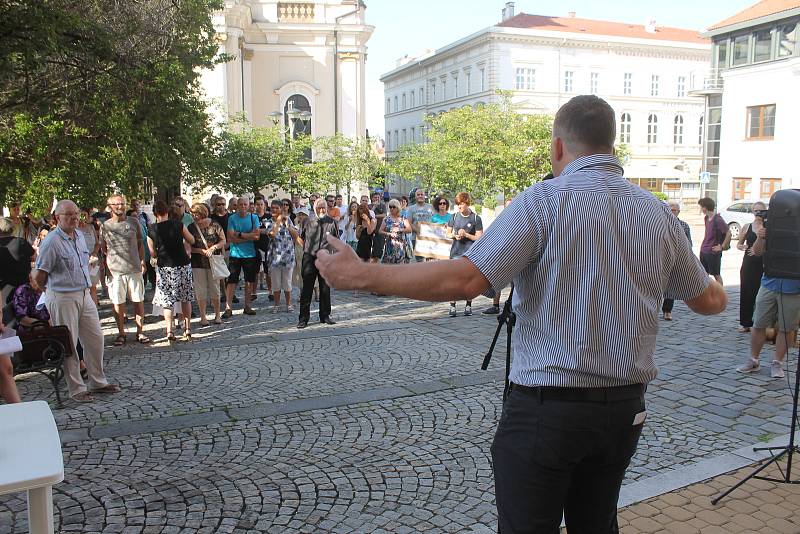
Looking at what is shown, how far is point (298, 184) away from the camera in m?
28.9

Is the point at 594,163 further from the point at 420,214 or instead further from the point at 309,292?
the point at 420,214

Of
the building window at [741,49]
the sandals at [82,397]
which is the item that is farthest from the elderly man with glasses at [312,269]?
the building window at [741,49]

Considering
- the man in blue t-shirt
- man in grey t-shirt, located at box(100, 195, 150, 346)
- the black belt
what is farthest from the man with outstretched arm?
the man in blue t-shirt

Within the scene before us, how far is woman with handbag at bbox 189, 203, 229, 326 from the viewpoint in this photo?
10.9m

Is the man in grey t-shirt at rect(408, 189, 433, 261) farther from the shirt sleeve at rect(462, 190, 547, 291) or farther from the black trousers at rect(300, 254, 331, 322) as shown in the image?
the shirt sleeve at rect(462, 190, 547, 291)

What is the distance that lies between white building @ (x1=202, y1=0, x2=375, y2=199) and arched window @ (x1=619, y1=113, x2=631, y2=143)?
110 ft

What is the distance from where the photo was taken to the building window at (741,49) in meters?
40.2

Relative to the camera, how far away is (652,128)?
220 feet

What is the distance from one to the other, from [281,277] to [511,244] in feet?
35.7

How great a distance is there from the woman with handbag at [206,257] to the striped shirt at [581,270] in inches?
360

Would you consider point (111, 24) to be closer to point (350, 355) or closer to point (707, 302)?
point (350, 355)

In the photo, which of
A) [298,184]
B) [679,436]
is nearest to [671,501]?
[679,436]

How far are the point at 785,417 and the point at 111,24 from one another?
10397 millimetres

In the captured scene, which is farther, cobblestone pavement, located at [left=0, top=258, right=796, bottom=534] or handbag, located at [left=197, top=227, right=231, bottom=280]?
handbag, located at [left=197, top=227, right=231, bottom=280]
